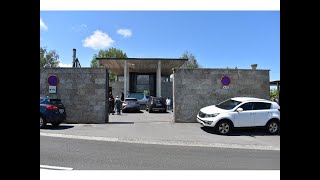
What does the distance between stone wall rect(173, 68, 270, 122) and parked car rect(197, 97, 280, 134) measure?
2.45 metres

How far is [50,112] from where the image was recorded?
36.6 ft

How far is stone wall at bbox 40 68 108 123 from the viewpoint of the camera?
44.2 feet

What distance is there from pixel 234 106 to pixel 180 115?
11.5 feet

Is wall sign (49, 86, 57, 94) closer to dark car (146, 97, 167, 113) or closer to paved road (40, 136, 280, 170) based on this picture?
paved road (40, 136, 280, 170)

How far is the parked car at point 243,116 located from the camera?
1073 centimetres

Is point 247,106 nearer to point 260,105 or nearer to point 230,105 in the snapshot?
point 260,105

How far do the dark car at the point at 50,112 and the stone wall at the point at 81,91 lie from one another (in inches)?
65.9

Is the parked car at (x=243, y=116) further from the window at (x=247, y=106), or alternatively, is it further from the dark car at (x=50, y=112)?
the dark car at (x=50, y=112)

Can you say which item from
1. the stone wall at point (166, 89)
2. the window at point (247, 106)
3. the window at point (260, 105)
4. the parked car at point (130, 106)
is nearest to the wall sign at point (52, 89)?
the parked car at point (130, 106)

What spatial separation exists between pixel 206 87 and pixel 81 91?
278 inches

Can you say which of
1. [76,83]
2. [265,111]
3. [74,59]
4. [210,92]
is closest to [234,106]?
[265,111]

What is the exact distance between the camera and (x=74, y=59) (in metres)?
29.9

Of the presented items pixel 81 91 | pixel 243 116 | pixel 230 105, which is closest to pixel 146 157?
pixel 243 116
